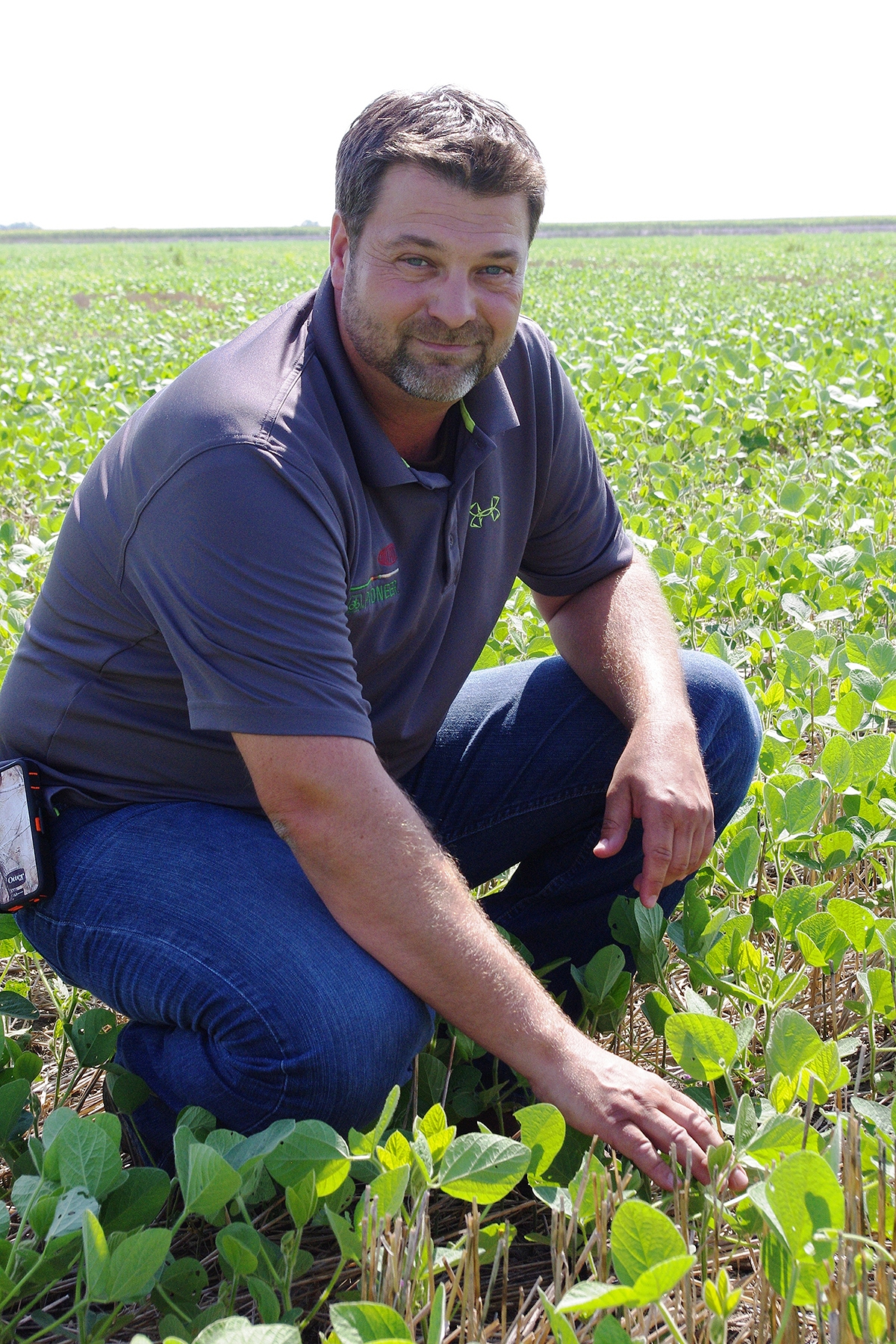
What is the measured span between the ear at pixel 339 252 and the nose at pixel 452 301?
0.15m

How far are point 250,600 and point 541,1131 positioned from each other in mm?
661

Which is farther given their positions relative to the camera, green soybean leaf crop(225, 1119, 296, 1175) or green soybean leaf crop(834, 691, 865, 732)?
green soybean leaf crop(834, 691, 865, 732)

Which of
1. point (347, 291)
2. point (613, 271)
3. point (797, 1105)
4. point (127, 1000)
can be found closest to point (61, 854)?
point (127, 1000)

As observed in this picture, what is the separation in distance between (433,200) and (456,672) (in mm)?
691

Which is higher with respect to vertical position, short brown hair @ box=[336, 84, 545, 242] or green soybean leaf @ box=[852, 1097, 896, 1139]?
short brown hair @ box=[336, 84, 545, 242]

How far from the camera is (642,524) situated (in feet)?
11.4

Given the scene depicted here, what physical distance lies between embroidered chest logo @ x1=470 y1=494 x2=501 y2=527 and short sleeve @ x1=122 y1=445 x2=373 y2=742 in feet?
1.42

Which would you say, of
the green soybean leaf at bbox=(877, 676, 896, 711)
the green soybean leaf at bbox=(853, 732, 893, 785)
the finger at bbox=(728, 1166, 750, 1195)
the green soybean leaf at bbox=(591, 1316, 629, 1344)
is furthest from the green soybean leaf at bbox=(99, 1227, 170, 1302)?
the green soybean leaf at bbox=(877, 676, 896, 711)

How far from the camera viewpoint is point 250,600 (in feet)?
4.45

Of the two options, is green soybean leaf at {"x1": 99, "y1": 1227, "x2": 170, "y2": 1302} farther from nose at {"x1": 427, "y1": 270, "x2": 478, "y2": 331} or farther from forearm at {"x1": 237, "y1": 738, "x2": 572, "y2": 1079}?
nose at {"x1": 427, "y1": 270, "x2": 478, "y2": 331}

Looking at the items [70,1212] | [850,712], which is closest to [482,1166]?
[70,1212]

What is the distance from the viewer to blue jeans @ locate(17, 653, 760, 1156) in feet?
4.59

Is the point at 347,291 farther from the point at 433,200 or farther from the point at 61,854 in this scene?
the point at 61,854

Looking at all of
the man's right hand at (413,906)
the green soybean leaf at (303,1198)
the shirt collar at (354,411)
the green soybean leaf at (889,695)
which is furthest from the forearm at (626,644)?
the green soybean leaf at (303,1198)
